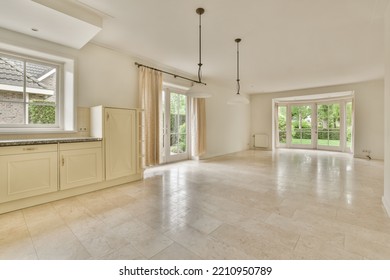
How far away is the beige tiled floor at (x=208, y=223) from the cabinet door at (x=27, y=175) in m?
0.24

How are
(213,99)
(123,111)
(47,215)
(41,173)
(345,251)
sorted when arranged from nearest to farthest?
(345,251) → (47,215) → (41,173) → (123,111) → (213,99)

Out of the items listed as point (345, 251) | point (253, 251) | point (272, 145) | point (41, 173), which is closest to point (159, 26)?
point (41, 173)

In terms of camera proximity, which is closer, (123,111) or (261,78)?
(123,111)

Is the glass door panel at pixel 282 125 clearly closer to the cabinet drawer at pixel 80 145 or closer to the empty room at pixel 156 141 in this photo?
the empty room at pixel 156 141

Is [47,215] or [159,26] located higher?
[159,26]

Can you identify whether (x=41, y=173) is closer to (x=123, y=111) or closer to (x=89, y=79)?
(x=123, y=111)

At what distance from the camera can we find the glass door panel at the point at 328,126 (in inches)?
301

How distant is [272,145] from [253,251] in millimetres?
7505

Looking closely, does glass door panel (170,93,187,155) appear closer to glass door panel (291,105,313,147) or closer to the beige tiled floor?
the beige tiled floor

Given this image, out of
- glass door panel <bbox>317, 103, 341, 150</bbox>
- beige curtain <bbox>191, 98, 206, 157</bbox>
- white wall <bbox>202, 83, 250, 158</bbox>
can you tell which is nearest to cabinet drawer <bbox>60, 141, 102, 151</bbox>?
beige curtain <bbox>191, 98, 206, 157</bbox>

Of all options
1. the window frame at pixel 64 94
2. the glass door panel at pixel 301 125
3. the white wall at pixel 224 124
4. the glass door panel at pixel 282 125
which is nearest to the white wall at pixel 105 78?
the window frame at pixel 64 94

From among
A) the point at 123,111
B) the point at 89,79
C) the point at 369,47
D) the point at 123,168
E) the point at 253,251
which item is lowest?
the point at 253,251

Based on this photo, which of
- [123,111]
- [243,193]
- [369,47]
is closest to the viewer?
[243,193]

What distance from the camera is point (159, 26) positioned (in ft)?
9.82
